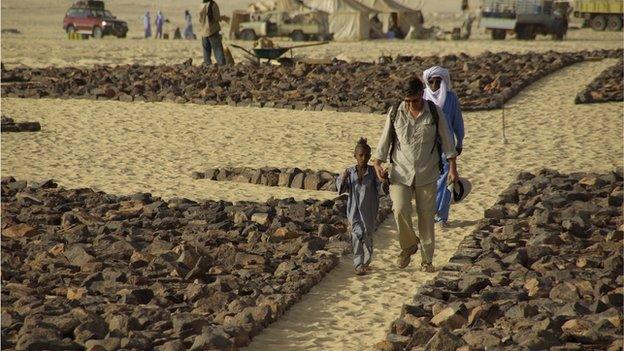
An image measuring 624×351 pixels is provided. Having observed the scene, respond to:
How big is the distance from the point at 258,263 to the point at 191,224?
1.50 meters

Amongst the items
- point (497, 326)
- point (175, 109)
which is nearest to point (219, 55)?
point (175, 109)

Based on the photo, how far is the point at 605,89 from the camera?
66.8 ft

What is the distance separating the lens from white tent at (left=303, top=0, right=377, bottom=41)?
142ft

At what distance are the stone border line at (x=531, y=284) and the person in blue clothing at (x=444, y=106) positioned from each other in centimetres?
42

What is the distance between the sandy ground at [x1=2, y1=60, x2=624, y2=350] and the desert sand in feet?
0.05

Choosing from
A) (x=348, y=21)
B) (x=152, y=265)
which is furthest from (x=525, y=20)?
(x=152, y=265)

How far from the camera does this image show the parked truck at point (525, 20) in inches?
1626

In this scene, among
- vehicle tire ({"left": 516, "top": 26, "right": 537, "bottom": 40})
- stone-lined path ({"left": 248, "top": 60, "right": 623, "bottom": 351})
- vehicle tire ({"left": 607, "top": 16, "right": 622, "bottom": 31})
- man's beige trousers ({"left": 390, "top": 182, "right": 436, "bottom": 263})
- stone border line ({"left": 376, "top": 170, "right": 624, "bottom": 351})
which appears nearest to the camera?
stone border line ({"left": 376, "top": 170, "right": 624, "bottom": 351})

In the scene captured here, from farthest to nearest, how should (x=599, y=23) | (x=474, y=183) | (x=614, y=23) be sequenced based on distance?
(x=599, y=23), (x=614, y=23), (x=474, y=183)

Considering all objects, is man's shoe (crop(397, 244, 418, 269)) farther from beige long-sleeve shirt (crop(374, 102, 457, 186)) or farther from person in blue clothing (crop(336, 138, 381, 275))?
beige long-sleeve shirt (crop(374, 102, 457, 186))

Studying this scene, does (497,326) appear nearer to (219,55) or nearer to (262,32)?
(219,55)

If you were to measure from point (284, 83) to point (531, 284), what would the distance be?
46.0 ft

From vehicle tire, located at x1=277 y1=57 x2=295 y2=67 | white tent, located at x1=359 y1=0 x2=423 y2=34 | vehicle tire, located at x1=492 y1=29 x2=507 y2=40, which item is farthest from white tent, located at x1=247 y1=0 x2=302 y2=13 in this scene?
vehicle tire, located at x1=277 y1=57 x2=295 y2=67

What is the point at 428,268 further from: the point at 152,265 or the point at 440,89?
the point at 152,265
